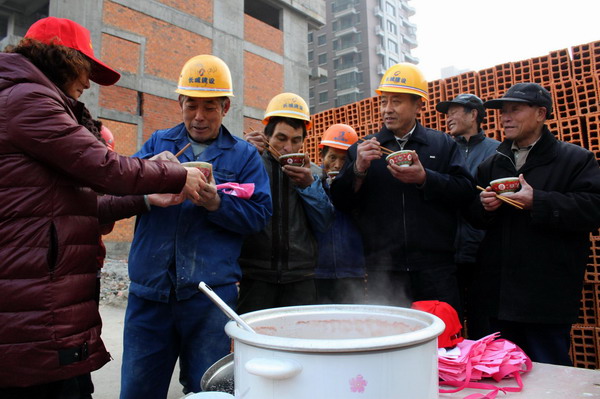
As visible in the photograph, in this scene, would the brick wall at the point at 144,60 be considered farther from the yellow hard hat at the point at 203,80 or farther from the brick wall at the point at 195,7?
the yellow hard hat at the point at 203,80

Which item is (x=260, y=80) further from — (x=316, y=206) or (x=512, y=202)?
(x=512, y=202)

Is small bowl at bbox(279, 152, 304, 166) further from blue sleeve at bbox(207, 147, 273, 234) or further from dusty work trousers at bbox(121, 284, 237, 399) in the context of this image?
dusty work trousers at bbox(121, 284, 237, 399)

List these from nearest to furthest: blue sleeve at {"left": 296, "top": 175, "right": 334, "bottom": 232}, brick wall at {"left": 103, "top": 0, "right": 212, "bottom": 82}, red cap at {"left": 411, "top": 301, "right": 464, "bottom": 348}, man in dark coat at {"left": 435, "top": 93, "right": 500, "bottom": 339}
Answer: red cap at {"left": 411, "top": 301, "right": 464, "bottom": 348}
blue sleeve at {"left": 296, "top": 175, "right": 334, "bottom": 232}
man in dark coat at {"left": 435, "top": 93, "right": 500, "bottom": 339}
brick wall at {"left": 103, "top": 0, "right": 212, "bottom": 82}

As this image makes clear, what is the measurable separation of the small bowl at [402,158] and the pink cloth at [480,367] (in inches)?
48.6

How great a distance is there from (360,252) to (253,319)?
Result: 2.00 metres

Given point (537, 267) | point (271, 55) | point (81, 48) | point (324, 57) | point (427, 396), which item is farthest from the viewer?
point (324, 57)

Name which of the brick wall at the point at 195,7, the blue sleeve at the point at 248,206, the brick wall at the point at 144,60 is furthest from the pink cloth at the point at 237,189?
the brick wall at the point at 195,7

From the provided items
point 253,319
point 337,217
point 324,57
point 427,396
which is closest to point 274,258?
point 337,217

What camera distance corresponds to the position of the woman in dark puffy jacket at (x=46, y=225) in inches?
54.9

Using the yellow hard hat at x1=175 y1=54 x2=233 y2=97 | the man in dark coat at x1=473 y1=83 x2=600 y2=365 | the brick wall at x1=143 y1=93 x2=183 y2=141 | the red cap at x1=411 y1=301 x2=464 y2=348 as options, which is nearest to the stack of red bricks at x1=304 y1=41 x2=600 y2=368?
the man in dark coat at x1=473 y1=83 x2=600 y2=365

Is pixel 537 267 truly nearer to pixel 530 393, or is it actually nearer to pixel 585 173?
pixel 585 173

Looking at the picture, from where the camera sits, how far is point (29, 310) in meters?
1.40

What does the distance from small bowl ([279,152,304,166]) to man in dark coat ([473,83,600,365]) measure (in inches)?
46.3

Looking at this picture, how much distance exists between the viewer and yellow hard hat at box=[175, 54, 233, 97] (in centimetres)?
222
